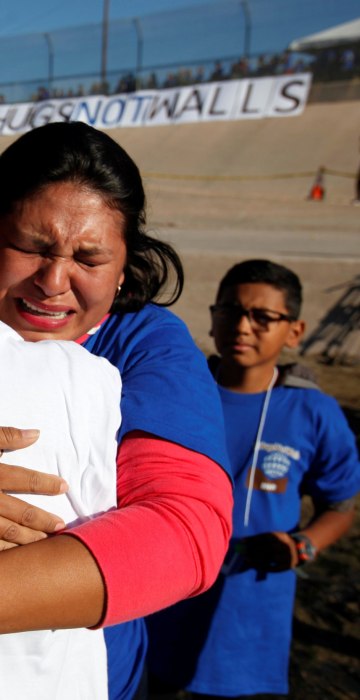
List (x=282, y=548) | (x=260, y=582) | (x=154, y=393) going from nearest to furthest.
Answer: (x=154, y=393)
(x=282, y=548)
(x=260, y=582)

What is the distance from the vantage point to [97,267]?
1.47 metres

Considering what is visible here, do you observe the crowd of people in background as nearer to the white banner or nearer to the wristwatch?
the white banner

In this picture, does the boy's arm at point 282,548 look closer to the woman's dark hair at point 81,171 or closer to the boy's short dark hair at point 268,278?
the boy's short dark hair at point 268,278

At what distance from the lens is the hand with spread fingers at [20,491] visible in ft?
3.65

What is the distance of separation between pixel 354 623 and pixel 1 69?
3.00 metres

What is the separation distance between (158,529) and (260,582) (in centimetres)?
167

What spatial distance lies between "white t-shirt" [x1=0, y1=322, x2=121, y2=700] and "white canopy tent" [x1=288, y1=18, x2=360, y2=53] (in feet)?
119

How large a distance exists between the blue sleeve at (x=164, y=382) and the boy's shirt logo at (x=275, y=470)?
1300 millimetres

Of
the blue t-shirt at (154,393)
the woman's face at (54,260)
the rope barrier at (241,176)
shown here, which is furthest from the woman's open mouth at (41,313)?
the rope barrier at (241,176)

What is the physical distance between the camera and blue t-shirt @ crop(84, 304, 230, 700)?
131 centimetres

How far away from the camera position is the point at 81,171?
56.9 inches

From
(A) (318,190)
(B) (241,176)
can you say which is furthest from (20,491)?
(B) (241,176)

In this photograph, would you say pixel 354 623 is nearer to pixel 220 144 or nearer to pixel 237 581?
pixel 237 581

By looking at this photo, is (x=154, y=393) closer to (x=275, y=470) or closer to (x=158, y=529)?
(x=158, y=529)
